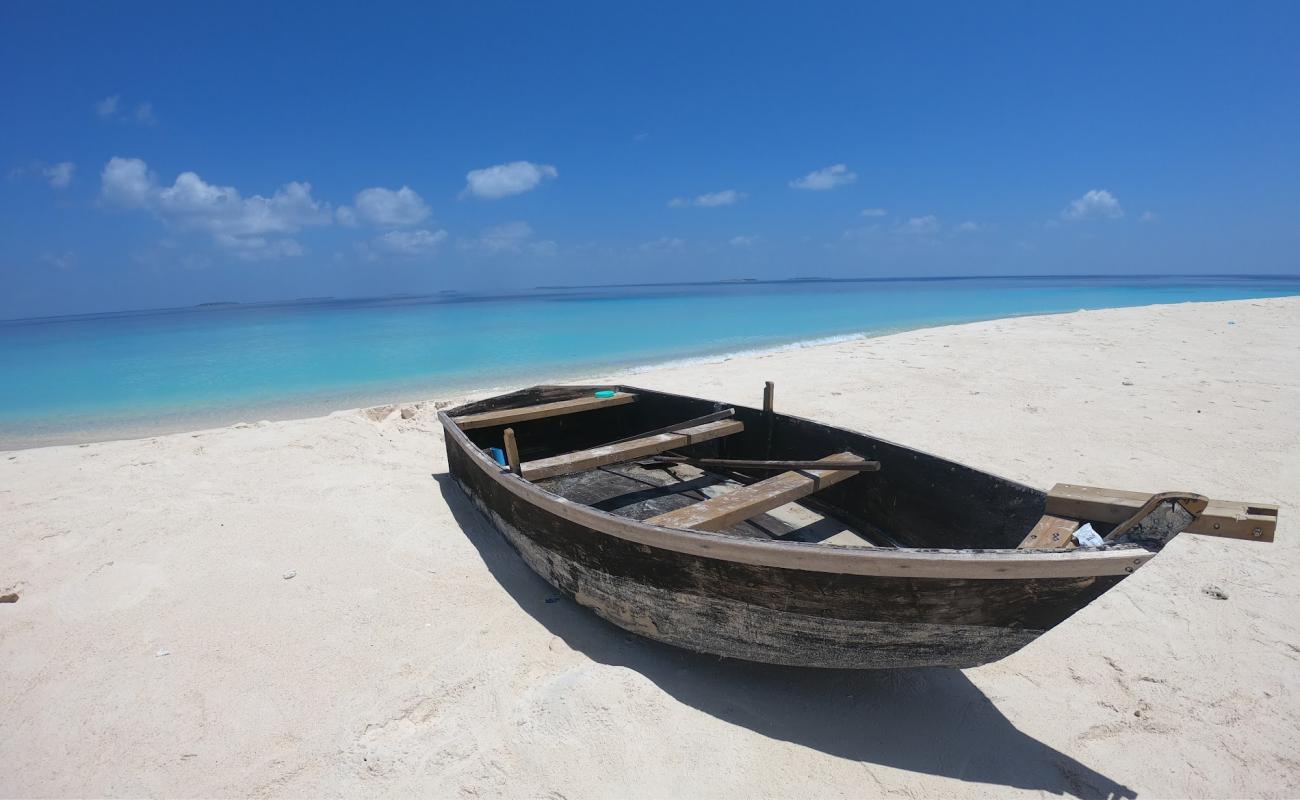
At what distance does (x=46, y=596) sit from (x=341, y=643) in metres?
2.26

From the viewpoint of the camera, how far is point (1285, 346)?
37.4ft

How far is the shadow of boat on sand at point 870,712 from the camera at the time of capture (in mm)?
2379

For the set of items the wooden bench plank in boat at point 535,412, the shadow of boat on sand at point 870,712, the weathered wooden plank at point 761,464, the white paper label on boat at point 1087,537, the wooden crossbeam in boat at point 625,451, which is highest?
the wooden bench plank in boat at point 535,412

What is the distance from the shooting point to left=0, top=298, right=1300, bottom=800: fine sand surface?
2381 mm

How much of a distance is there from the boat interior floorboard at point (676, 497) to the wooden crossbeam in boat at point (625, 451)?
272mm

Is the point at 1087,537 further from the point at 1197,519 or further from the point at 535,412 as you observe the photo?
the point at 535,412

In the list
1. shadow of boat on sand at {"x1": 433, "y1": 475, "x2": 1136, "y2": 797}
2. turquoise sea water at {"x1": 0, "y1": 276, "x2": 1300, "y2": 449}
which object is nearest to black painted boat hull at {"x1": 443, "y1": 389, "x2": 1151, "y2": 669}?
shadow of boat on sand at {"x1": 433, "y1": 475, "x2": 1136, "y2": 797}

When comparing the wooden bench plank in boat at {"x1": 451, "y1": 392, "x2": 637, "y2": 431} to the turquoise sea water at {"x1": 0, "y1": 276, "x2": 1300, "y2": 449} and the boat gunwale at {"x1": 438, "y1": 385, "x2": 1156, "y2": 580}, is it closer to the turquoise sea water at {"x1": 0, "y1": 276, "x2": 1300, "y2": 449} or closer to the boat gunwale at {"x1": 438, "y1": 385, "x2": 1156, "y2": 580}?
the boat gunwale at {"x1": 438, "y1": 385, "x2": 1156, "y2": 580}

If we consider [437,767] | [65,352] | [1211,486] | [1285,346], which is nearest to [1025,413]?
[1211,486]

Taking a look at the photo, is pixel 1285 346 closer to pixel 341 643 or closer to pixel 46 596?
pixel 341 643

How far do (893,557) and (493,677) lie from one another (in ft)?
6.98

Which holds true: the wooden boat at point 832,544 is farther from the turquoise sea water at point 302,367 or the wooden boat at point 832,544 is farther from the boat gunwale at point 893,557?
the turquoise sea water at point 302,367

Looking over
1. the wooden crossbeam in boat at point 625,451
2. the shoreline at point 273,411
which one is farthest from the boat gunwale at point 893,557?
the shoreline at point 273,411

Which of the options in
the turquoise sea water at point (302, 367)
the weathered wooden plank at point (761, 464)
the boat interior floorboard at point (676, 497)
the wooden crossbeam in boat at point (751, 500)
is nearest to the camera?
the wooden crossbeam in boat at point (751, 500)
